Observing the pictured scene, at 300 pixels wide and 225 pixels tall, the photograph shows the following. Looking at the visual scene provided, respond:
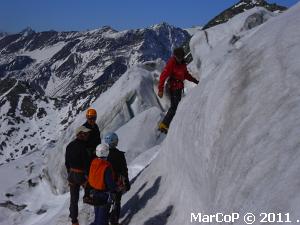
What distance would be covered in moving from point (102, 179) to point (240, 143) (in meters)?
3.66

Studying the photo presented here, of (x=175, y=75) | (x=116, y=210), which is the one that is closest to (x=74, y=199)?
(x=116, y=210)

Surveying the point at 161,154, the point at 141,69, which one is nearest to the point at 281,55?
the point at 161,154

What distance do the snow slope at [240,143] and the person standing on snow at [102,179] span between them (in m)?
1.85

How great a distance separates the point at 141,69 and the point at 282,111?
2558cm

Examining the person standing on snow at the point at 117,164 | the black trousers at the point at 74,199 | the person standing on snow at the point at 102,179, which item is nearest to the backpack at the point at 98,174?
the person standing on snow at the point at 102,179

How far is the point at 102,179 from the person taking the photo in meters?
11.0

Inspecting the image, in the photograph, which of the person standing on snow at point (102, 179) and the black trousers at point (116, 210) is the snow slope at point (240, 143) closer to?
the black trousers at point (116, 210)

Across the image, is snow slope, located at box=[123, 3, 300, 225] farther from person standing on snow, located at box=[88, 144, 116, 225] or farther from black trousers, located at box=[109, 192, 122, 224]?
person standing on snow, located at box=[88, 144, 116, 225]

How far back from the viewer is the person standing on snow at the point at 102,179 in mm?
10898

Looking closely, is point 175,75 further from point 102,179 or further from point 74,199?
point 102,179

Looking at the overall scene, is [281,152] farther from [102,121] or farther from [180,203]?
[102,121]

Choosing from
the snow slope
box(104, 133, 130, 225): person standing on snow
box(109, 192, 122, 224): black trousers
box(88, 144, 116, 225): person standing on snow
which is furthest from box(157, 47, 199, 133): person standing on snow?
box(88, 144, 116, 225): person standing on snow

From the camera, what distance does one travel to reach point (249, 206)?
6.95 meters

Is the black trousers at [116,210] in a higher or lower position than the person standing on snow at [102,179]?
lower
